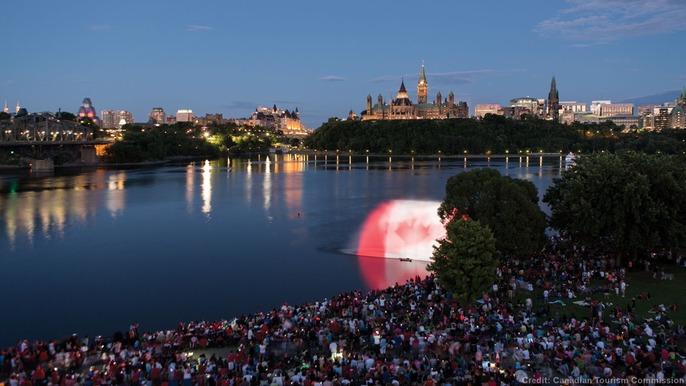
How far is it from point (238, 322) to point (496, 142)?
460 feet

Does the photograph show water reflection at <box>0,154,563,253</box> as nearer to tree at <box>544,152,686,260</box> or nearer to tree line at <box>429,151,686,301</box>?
tree line at <box>429,151,686,301</box>

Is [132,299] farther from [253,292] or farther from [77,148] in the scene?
[77,148]

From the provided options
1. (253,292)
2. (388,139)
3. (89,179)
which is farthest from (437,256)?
(388,139)

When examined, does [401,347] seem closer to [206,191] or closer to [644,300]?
[644,300]

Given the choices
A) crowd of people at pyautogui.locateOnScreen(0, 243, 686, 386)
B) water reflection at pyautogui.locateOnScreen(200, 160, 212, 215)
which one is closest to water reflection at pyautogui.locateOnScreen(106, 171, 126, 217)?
water reflection at pyautogui.locateOnScreen(200, 160, 212, 215)

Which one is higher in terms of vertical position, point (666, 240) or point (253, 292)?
point (666, 240)

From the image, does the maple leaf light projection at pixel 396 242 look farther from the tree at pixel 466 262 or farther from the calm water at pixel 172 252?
the tree at pixel 466 262

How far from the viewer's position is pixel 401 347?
48.2 feet

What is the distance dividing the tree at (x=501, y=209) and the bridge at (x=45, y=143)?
85.7 metres

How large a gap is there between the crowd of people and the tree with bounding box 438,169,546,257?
435 centimetres

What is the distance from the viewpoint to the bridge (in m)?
102

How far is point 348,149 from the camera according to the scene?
157 m

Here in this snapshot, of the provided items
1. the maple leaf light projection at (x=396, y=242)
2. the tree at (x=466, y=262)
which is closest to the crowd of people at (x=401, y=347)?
the tree at (x=466, y=262)

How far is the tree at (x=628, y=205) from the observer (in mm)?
22281
